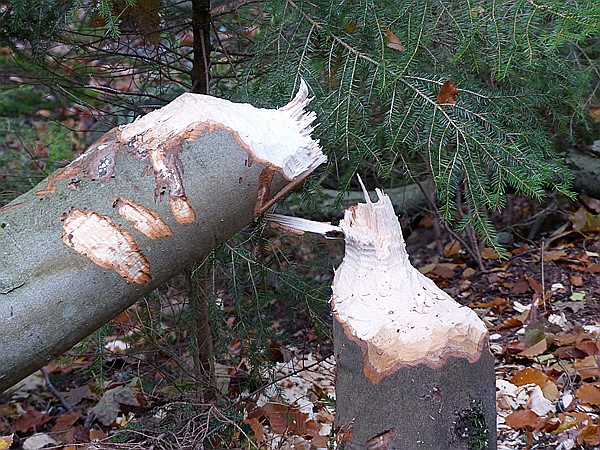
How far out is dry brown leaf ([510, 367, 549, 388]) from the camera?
2.74m

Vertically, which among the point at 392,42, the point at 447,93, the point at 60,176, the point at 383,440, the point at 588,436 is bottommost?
the point at 588,436

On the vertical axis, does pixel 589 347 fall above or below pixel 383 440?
below

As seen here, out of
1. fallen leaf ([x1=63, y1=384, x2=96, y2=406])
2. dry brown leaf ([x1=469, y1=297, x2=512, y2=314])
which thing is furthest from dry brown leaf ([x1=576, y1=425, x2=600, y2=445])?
fallen leaf ([x1=63, y1=384, x2=96, y2=406])

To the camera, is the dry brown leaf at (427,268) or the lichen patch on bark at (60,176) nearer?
the lichen patch on bark at (60,176)

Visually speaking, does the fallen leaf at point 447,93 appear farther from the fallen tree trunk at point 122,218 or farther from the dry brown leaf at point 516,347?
the dry brown leaf at point 516,347

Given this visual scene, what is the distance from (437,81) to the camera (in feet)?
7.44

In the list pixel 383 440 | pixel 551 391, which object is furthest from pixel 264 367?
pixel 551 391

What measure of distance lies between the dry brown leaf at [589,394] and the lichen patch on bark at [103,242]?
1.83m

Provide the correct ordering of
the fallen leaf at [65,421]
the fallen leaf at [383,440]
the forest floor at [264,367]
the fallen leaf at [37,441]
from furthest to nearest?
the fallen leaf at [65,421], the fallen leaf at [37,441], the forest floor at [264,367], the fallen leaf at [383,440]

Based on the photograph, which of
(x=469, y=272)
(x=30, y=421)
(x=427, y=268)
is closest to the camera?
(x=30, y=421)

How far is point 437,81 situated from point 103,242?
4.17ft

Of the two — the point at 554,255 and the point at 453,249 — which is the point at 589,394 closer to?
the point at 554,255

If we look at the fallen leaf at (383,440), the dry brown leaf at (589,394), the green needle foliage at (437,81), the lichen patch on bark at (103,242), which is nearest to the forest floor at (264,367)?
the dry brown leaf at (589,394)

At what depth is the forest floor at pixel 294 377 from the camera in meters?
2.36
